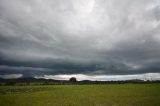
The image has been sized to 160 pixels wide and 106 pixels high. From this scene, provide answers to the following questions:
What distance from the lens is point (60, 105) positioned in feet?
92.3

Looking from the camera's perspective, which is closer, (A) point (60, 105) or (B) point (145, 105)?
(B) point (145, 105)

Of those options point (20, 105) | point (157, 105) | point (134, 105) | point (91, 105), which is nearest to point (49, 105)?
point (20, 105)

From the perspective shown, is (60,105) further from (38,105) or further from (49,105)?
(38,105)

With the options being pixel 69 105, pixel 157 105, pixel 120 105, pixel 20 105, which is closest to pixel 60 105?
pixel 69 105

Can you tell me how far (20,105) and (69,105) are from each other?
797cm

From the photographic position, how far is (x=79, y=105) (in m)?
27.5

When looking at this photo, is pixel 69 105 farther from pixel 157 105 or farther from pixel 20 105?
pixel 157 105

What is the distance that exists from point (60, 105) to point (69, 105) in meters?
1.44

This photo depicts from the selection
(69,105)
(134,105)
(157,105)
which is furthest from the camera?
(69,105)

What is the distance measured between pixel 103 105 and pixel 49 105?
846 cm

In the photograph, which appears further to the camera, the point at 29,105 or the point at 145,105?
the point at 29,105

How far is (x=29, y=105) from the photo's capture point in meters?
29.2

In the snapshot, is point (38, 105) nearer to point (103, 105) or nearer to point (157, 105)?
point (103, 105)

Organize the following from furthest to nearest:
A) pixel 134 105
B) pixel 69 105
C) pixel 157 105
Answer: pixel 69 105, pixel 134 105, pixel 157 105
